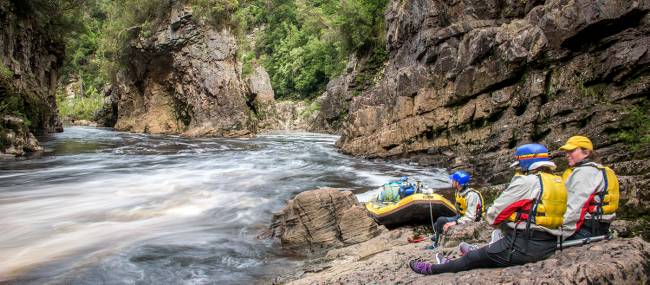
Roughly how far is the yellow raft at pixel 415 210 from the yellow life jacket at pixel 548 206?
383 cm

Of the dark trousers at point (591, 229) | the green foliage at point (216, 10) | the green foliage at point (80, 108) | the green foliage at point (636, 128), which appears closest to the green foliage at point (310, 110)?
the green foliage at point (216, 10)

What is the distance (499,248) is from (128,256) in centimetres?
617

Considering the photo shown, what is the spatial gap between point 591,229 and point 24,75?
80.5ft

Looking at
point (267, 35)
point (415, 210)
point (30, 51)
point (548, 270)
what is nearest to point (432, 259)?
point (548, 270)

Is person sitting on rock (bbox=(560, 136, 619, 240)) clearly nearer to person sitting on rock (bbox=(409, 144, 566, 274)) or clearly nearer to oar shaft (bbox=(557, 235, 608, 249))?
oar shaft (bbox=(557, 235, 608, 249))

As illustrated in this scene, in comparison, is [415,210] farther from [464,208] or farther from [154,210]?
[154,210]

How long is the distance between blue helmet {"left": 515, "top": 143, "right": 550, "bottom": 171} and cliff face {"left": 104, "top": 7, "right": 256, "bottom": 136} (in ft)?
88.3

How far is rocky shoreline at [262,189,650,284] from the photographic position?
3.86 meters

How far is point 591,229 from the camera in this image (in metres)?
4.39

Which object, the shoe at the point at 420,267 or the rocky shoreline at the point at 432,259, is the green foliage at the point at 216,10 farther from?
the shoe at the point at 420,267

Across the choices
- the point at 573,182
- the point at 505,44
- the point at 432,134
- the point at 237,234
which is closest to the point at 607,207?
the point at 573,182

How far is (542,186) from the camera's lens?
3.88 meters

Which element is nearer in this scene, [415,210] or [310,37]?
[415,210]

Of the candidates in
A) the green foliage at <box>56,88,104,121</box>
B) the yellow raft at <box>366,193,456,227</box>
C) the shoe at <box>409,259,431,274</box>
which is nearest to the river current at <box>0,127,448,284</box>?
the yellow raft at <box>366,193,456,227</box>
